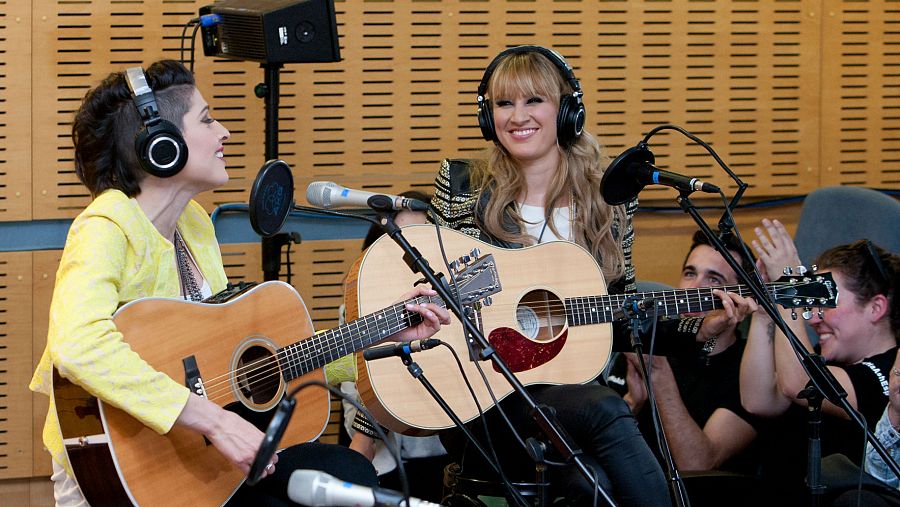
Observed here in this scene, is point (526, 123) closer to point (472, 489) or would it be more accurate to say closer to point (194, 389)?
point (472, 489)

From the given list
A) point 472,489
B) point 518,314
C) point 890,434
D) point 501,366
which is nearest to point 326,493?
point 501,366

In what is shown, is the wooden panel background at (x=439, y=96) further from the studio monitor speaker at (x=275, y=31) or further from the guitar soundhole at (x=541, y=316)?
the guitar soundhole at (x=541, y=316)

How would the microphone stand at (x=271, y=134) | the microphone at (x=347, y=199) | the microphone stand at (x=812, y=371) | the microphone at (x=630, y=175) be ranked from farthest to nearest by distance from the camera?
the microphone stand at (x=271, y=134), the microphone at (x=630, y=175), the microphone stand at (x=812, y=371), the microphone at (x=347, y=199)

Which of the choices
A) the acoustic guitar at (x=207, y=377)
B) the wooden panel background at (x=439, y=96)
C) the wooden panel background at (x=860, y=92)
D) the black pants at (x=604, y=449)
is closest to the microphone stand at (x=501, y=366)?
the acoustic guitar at (x=207, y=377)

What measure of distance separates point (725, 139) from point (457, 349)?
2408 mm

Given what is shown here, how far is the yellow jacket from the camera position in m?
2.28

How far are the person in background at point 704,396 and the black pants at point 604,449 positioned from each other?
2.12 ft

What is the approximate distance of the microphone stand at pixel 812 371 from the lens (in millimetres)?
2453

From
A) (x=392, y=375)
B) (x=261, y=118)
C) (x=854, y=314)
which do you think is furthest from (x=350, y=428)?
(x=854, y=314)

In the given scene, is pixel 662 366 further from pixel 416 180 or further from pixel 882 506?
pixel 416 180

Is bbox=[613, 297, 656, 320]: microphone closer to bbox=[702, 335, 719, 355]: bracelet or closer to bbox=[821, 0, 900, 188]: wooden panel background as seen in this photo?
bbox=[702, 335, 719, 355]: bracelet

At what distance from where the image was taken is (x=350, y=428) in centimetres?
397

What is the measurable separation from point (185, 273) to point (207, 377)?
35 cm

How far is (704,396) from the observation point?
3.65 metres
